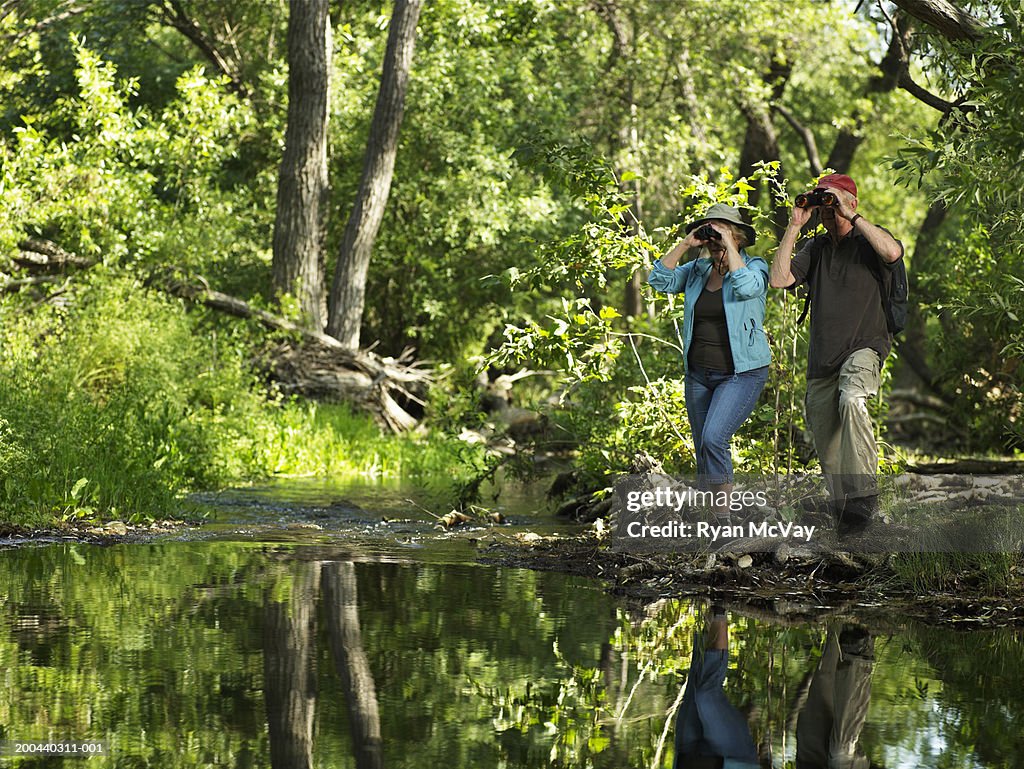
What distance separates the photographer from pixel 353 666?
5988 millimetres

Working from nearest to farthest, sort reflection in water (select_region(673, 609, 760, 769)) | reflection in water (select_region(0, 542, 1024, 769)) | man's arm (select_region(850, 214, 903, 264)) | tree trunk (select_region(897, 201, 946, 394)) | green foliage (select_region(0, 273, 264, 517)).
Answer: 1. reflection in water (select_region(673, 609, 760, 769))
2. reflection in water (select_region(0, 542, 1024, 769))
3. man's arm (select_region(850, 214, 903, 264))
4. green foliage (select_region(0, 273, 264, 517))
5. tree trunk (select_region(897, 201, 946, 394))

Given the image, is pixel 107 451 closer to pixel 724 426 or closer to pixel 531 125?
pixel 724 426

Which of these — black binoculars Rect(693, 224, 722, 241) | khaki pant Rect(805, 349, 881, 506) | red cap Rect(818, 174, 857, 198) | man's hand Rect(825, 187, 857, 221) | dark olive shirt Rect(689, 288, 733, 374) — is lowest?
khaki pant Rect(805, 349, 881, 506)

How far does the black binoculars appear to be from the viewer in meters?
8.72

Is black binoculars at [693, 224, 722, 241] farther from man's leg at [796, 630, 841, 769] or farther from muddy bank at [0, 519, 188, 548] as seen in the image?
muddy bank at [0, 519, 188, 548]

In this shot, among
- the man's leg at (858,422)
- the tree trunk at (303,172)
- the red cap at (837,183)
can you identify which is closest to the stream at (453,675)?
the man's leg at (858,422)

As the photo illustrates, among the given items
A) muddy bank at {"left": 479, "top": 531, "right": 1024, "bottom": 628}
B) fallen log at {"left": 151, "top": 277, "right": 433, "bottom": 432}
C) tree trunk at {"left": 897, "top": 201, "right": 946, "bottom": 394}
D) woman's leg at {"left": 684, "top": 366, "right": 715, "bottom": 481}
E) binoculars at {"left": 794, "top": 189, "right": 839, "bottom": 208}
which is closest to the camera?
muddy bank at {"left": 479, "top": 531, "right": 1024, "bottom": 628}

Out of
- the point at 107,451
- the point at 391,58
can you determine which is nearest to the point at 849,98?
the point at 391,58

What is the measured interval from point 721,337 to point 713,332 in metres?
0.06

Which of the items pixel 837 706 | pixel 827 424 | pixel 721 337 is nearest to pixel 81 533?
pixel 721 337

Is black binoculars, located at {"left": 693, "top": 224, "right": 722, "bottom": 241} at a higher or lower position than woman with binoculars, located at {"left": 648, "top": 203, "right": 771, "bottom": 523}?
higher

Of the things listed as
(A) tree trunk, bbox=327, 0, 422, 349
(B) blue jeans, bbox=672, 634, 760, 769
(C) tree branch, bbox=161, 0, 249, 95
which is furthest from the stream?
(C) tree branch, bbox=161, 0, 249, 95

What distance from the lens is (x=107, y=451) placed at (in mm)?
11750

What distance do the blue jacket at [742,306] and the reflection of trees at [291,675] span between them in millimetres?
2940
